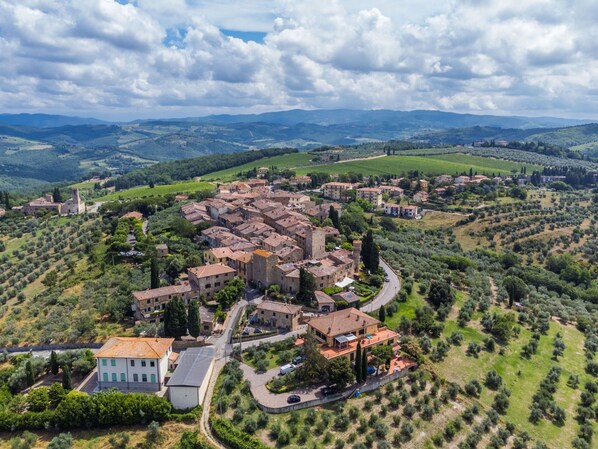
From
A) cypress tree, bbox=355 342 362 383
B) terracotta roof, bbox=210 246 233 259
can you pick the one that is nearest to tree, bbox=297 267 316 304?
terracotta roof, bbox=210 246 233 259

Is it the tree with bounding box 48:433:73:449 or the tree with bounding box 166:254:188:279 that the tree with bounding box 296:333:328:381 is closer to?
the tree with bounding box 48:433:73:449

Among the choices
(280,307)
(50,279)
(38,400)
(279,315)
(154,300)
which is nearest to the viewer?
(38,400)

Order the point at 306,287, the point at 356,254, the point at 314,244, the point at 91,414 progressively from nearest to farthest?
the point at 91,414
the point at 306,287
the point at 356,254
the point at 314,244

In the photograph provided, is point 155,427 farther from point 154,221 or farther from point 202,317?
point 154,221

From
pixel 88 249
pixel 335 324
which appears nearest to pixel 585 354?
pixel 335 324

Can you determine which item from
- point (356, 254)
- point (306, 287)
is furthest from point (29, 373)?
point (356, 254)

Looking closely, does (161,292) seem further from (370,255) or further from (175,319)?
(370,255)
